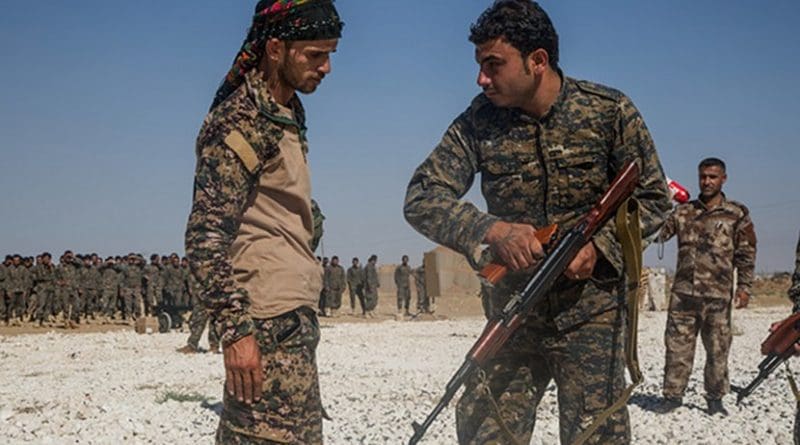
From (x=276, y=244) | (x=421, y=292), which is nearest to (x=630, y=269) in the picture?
(x=276, y=244)

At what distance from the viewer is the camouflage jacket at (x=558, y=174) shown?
11.3ft

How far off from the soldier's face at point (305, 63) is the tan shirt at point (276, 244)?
0.11m

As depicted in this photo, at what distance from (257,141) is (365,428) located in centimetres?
462

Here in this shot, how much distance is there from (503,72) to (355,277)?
29708 millimetres

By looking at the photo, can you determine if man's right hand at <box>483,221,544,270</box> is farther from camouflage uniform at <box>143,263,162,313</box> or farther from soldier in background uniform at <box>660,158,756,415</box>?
camouflage uniform at <box>143,263,162,313</box>

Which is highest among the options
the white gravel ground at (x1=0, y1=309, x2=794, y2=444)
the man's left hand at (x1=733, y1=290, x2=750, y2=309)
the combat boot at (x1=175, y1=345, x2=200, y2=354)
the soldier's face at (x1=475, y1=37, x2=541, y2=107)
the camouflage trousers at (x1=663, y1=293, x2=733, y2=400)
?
the soldier's face at (x1=475, y1=37, x2=541, y2=107)

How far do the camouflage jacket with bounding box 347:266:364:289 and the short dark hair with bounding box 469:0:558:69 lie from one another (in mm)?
29606

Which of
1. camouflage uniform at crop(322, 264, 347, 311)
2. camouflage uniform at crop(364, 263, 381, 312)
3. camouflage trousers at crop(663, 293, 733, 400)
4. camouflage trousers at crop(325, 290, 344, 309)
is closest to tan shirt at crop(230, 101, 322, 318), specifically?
camouflage trousers at crop(663, 293, 733, 400)

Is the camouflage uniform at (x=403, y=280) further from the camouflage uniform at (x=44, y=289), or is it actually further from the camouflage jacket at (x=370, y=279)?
the camouflage uniform at (x=44, y=289)

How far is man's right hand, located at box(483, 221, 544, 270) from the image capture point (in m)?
3.20

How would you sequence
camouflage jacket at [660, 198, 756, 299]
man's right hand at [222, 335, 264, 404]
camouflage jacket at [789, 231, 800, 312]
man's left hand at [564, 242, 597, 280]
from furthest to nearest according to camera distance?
camouflage jacket at [660, 198, 756, 299], camouflage jacket at [789, 231, 800, 312], man's left hand at [564, 242, 597, 280], man's right hand at [222, 335, 264, 404]

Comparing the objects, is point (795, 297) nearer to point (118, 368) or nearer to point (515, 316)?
point (515, 316)

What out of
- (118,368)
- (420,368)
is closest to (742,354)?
(420,368)

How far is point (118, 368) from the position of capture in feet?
40.6
